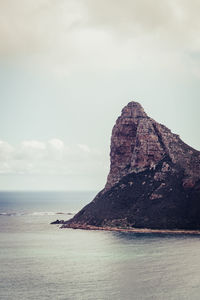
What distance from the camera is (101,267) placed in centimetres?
12925

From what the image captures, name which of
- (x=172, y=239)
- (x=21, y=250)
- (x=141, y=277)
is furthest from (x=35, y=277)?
(x=172, y=239)

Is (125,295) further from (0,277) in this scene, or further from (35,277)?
(0,277)

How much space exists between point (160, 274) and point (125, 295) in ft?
71.0

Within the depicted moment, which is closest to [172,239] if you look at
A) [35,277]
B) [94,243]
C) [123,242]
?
[123,242]

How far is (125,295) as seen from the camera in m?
101

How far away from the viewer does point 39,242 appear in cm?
17650

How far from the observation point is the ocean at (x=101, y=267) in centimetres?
10269

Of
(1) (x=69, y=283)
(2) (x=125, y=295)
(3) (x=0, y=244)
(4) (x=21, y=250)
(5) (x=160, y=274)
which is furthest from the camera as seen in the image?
(3) (x=0, y=244)

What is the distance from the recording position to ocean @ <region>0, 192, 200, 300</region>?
102688mm

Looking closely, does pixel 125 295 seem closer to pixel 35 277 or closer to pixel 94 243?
pixel 35 277

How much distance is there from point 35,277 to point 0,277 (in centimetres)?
885

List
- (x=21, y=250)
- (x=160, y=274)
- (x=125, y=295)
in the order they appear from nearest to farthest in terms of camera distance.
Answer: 1. (x=125, y=295)
2. (x=160, y=274)
3. (x=21, y=250)

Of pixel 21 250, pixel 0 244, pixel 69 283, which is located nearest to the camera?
pixel 69 283

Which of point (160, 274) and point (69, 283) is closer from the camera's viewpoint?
point (69, 283)
